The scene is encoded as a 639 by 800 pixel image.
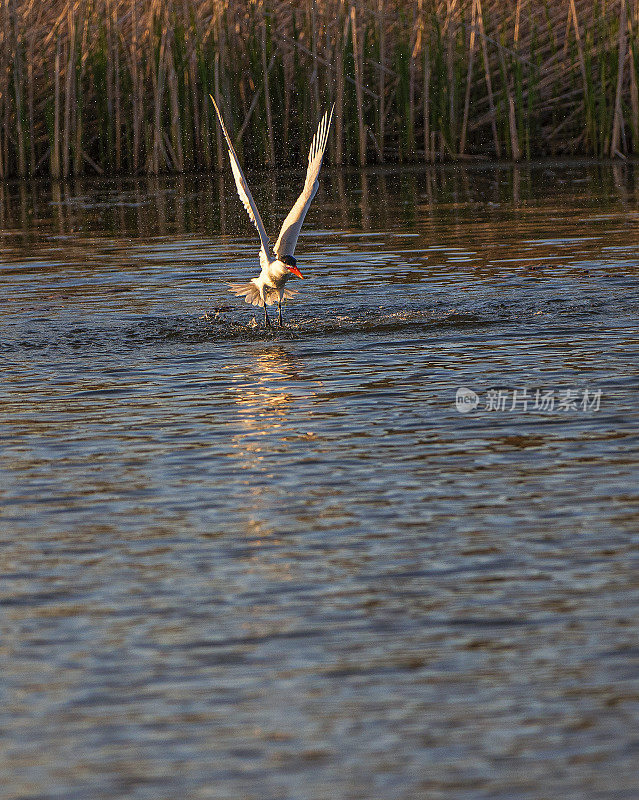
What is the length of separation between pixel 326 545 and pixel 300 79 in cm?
1685

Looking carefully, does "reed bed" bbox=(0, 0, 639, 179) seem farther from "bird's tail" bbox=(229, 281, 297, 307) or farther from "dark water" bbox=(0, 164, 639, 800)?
"bird's tail" bbox=(229, 281, 297, 307)

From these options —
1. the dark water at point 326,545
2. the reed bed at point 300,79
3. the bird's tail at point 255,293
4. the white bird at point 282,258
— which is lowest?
the dark water at point 326,545

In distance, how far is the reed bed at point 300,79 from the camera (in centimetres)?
2067

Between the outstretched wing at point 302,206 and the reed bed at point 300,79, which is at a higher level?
the reed bed at point 300,79

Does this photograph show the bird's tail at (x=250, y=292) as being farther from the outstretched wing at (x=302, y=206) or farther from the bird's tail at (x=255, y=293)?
the outstretched wing at (x=302, y=206)

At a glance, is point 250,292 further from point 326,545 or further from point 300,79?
point 300,79

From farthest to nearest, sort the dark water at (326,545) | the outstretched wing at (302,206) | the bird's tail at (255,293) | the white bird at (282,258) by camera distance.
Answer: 1. the bird's tail at (255,293)
2. the outstretched wing at (302,206)
3. the white bird at (282,258)
4. the dark water at (326,545)

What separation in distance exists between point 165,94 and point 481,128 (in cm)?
503

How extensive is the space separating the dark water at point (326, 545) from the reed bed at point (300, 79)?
10.3 meters

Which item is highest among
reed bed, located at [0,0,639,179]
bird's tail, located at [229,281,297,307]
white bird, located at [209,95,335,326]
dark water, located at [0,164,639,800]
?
reed bed, located at [0,0,639,179]

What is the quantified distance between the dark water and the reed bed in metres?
10.3

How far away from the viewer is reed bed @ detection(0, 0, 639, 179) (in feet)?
67.8

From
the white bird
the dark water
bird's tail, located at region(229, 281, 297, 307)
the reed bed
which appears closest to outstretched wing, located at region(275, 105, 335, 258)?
the white bird

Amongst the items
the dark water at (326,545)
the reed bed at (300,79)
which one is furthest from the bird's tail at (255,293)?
the reed bed at (300,79)
